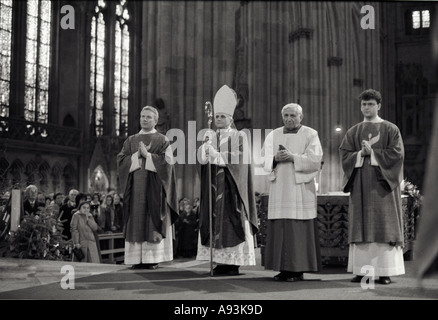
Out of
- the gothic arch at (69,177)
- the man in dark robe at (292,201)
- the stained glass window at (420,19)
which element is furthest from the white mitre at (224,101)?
the stained glass window at (420,19)

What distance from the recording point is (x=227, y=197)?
611 centimetres

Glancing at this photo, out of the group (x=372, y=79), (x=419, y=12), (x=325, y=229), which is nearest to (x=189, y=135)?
(x=325, y=229)

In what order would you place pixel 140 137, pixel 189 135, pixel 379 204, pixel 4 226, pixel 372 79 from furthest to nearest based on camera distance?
pixel 372 79 < pixel 189 135 < pixel 4 226 < pixel 140 137 < pixel 379 204

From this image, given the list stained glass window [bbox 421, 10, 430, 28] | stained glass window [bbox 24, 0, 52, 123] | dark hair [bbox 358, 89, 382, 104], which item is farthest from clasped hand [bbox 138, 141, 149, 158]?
stained glass window [bbox 421, 10, 430, 28]

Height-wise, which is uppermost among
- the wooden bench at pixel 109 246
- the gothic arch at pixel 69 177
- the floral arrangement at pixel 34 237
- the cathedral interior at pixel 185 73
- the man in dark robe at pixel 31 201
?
the cathedral interior at pixel 185 73

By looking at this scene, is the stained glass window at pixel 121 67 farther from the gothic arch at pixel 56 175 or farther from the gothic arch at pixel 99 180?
the gothic arch at pixel 56 175

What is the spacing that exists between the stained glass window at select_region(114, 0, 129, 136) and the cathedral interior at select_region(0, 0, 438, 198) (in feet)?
0.21

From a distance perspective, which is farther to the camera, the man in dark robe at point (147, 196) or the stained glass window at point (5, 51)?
the stained glass window at point (5, 51)

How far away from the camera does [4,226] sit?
7.19m

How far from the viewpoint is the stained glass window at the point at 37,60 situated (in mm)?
23422

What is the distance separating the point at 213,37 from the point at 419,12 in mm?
23925

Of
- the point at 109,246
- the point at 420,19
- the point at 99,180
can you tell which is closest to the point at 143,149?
the point at 109,246

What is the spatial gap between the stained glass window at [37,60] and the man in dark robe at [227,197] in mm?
18712

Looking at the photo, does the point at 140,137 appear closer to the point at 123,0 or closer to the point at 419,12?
the point at 123,0
